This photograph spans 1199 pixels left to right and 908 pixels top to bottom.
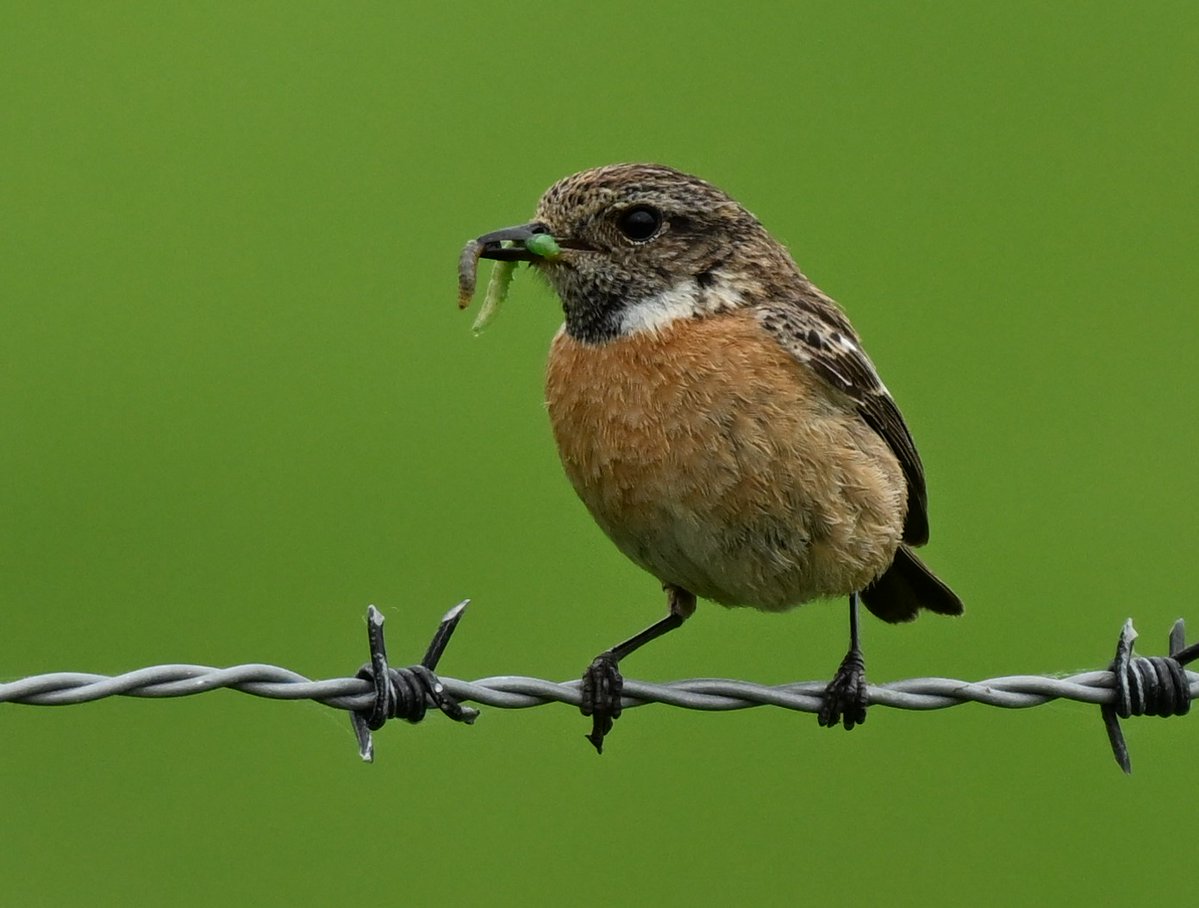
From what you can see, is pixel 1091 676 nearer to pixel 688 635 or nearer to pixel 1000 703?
pixel 1000 703

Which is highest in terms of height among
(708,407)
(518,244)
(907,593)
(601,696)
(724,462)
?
(518,244)

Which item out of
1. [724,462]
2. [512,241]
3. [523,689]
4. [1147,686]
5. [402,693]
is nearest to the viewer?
[402,693]

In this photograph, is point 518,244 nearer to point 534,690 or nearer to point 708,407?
point 708,407

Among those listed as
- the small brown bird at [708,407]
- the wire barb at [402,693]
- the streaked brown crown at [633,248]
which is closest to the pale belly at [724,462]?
the small brown bird at [708,407]

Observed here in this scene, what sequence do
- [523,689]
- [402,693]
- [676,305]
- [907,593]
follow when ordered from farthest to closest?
[907,593], [676,305], [523,689], [402,693]

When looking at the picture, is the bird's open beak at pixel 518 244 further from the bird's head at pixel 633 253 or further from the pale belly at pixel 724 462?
the pale belly at pixel 724 462

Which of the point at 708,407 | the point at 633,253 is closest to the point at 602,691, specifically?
the point at 708,407

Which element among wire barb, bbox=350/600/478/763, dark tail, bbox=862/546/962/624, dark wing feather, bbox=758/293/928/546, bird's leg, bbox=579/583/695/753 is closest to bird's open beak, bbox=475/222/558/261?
dark wing feather, bbox=758/293/928/546
